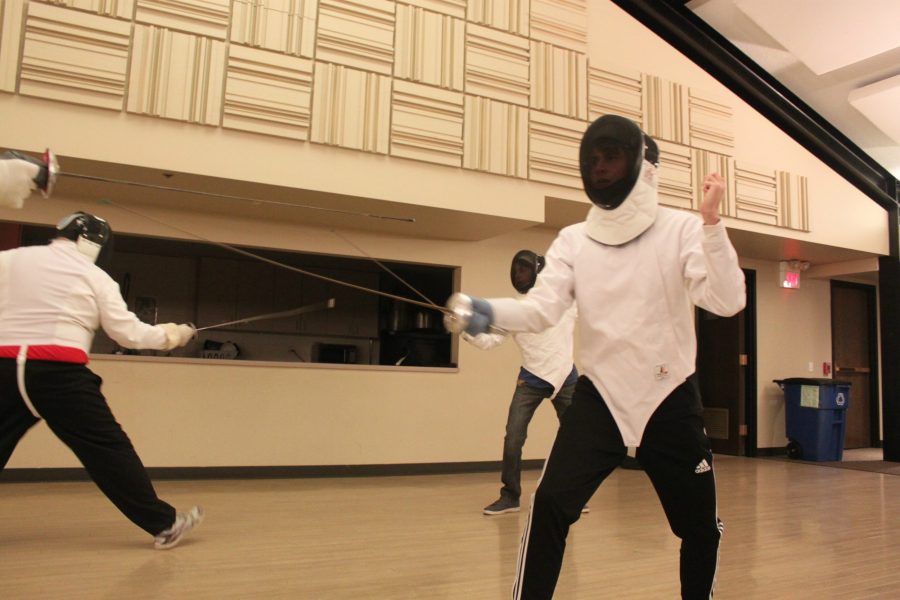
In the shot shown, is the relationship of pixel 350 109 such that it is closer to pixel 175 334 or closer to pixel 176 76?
pixel 176 76

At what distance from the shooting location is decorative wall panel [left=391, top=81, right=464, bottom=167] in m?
4.46

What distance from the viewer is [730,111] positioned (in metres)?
6.27

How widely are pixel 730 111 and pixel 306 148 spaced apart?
14.3 ft

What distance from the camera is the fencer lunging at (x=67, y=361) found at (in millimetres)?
2469

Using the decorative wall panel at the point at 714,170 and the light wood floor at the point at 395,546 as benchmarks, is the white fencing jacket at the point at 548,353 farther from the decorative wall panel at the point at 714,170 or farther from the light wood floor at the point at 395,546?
the decorative wall panel at the point at 714,170

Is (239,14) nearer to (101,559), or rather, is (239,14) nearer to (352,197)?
→ (352,197)

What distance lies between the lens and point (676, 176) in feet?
19.0

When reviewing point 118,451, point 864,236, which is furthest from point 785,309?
point 118,451

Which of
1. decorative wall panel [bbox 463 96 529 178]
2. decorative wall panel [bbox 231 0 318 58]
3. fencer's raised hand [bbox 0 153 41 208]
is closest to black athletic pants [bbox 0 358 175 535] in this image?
fencer's raised hand [bbox 0 153 41 208]

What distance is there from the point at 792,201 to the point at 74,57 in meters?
6.36

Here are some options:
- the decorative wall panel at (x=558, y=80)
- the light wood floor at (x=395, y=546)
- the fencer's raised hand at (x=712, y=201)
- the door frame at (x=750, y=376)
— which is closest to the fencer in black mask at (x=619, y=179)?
the fencer's raised hand at (x=712, y=201)

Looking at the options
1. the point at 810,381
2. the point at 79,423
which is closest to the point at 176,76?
→ the point at 79,423

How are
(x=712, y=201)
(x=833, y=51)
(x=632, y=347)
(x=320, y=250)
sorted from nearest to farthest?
(x=712, y=201), (x=632, y=347), (x=320, y=250), (x=833, y=51)

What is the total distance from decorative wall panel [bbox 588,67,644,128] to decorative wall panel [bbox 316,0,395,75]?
1.84m
